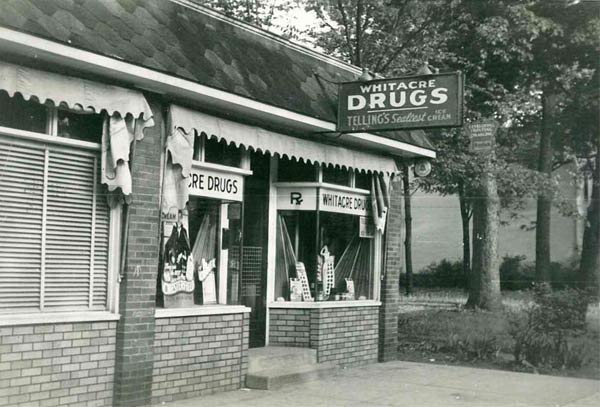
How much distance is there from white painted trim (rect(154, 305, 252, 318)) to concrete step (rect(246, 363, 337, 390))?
795mm

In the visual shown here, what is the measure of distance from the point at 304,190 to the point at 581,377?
4.91m

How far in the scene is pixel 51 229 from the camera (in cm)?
661

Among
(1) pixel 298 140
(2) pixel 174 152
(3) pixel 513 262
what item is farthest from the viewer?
(3) pixel 513 262

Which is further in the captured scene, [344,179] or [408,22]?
[408,22]

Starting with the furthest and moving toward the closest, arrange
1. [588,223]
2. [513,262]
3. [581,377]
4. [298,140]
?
[513,262]
[588,223]
[581,377]
[298,140]

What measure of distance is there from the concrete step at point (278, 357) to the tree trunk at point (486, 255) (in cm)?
1077

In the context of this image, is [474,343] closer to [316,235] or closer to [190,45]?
[316,235]

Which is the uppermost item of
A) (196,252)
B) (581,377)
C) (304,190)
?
(304,190)

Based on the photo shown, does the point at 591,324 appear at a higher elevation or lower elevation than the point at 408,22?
lower

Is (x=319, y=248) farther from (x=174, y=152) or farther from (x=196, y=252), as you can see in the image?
(x=174, y=152)

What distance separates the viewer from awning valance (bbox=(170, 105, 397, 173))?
780 cm

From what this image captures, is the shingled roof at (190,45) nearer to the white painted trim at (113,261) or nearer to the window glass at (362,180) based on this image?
the window glass at (362,180)

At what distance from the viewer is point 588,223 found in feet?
71.5

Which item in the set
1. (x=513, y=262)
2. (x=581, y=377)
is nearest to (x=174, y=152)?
(x=581, y=377)
